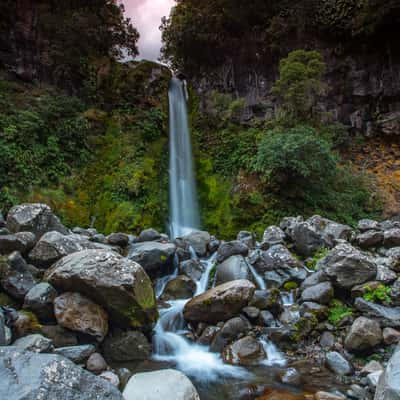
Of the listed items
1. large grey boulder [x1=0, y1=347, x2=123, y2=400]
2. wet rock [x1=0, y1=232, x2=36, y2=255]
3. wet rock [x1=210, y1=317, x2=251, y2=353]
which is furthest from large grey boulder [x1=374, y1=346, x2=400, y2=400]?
wet rock [x1=0, y1=232, x2=36, y2=255]

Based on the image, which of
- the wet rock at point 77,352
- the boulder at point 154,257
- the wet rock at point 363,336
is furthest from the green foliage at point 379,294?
the wet rock at point 77,352

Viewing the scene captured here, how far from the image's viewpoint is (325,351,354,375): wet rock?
4270 millimetres

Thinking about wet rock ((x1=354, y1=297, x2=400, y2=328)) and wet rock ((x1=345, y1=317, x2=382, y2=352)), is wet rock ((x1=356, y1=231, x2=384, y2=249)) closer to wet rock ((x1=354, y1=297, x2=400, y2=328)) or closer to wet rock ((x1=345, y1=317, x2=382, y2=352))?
wet rock ((x1=354, y1=297, x2=400, y2=328))

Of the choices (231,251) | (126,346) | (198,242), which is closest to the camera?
(126,346)

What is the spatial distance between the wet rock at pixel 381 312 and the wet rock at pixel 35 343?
4.64 m

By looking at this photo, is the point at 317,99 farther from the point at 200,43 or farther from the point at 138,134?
the point at 138,134

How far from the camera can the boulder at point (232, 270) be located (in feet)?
21.5

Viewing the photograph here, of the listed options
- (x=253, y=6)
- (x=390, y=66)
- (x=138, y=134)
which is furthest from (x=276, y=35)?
(x=138, y=134)

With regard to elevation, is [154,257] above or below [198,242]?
above

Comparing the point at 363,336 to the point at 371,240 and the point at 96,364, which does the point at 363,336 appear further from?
the point at 96,364

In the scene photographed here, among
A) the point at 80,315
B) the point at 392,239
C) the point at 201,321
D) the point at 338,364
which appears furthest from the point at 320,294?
the point at 80,315

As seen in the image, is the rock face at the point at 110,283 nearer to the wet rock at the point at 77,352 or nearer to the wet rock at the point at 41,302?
the wet rock at the point at 41,302

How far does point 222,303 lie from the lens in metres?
5.26

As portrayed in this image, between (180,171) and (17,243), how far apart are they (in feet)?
29.6
